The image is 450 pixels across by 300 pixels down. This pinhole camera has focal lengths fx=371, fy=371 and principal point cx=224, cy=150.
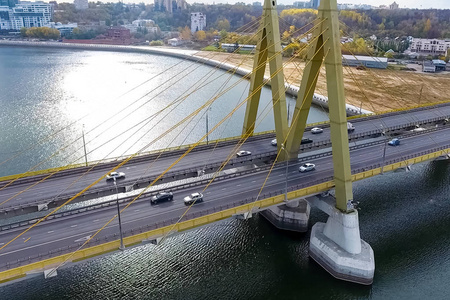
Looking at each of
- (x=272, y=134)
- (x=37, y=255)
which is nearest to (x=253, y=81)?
(x=272, y=134)

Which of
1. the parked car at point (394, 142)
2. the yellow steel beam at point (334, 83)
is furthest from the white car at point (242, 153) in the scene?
the parked car at point (394, 142)

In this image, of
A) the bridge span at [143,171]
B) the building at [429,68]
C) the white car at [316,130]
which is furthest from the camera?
the building at [429,68]

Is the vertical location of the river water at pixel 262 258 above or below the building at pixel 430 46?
below

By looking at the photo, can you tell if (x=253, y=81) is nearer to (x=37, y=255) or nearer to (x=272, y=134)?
(x=272, y=134)

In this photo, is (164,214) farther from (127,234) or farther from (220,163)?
(220,163)

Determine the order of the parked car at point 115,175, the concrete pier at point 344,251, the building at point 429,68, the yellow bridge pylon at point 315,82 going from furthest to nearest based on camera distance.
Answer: the building at point 429,68, the parked car at point 115,175, the concrete pier at point 344,251, the yellow bridge pylon at point 315,82

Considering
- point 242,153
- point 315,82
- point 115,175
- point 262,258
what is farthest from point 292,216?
point 115,175

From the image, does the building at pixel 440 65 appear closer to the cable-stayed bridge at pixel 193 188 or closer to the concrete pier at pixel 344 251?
the cable-stayed bridge at pixel 193 188
